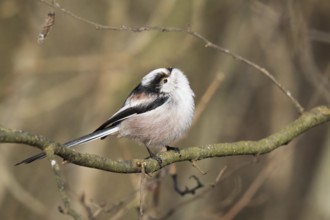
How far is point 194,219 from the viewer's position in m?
6.07

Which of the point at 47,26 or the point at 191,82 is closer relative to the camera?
the point at 47,26

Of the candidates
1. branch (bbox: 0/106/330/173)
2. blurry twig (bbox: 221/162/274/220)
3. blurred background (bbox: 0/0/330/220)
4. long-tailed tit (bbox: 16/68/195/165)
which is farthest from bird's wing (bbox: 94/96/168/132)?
blurred background (bbox: 0/0/330/220)

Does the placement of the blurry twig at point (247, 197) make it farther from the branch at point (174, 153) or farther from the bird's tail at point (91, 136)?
the bird's tail at point (91, 136)

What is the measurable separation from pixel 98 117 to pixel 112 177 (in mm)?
1031

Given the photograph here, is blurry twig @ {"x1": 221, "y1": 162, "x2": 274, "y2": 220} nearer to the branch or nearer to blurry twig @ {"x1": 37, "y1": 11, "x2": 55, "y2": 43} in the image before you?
the branch

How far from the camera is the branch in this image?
2820 millimetres

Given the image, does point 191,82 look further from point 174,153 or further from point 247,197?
point 174,153

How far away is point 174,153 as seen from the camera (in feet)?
13.3

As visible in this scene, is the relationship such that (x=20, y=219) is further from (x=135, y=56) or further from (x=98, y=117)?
(x=135, y=56)

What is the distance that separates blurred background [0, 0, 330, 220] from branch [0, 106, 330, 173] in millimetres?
1216

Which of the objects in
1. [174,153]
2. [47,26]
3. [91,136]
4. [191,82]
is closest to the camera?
[47,26]

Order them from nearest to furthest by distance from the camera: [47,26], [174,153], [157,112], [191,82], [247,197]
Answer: [47,26], [174,153], [157,112], [247,197], [191,82]

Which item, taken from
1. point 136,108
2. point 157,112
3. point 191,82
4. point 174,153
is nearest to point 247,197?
point 157,112

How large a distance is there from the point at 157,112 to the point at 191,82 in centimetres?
248
